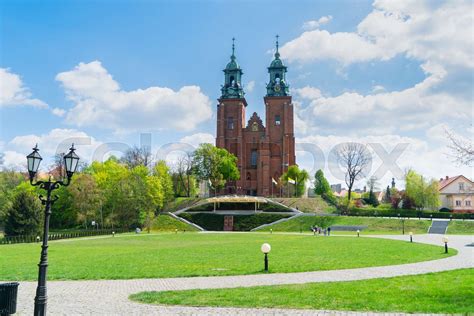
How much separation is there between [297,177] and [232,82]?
2707cm

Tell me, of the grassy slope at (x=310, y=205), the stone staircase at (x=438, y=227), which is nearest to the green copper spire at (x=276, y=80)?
the grassy slope at (x=310, y=205)

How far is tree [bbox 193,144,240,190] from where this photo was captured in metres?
74.6

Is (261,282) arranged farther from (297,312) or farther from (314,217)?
(314,217)

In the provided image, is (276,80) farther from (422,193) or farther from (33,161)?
(33,161)

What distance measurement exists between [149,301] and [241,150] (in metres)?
71.3

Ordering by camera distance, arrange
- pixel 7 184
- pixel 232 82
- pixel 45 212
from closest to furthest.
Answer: pixel 45 212 < pixel 7 184 < pixel 232 82

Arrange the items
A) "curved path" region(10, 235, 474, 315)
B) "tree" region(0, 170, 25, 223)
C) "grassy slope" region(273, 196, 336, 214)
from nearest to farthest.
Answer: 1. "curved path" region(10, 235, 474, 315)
2. "tree" region(0, 170, 25, 223)
3. "grassy slope" region(273, 196, 336, 214)

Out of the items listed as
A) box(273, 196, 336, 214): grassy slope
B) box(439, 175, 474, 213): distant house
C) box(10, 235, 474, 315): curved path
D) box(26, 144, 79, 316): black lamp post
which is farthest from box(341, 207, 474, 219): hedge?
box(26, 144, 79, 316): black lamp post

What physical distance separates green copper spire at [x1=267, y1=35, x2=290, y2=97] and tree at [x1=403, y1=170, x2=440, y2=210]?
31.4 meters

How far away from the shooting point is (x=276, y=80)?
85.9 m

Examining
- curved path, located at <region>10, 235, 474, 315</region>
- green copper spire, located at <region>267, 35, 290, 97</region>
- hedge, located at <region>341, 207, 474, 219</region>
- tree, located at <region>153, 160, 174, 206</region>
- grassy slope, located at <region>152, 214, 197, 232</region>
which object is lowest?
grassy slope, located at <region>152, 214, 197, 232</region>

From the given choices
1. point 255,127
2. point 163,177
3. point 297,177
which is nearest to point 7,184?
point 163,177

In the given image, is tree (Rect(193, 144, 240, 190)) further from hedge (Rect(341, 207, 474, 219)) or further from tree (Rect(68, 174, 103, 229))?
tree (Rect(68, 174, 103, 229))

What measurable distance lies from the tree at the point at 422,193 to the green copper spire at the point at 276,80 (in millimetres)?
31441
